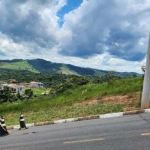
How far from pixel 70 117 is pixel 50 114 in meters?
2.04

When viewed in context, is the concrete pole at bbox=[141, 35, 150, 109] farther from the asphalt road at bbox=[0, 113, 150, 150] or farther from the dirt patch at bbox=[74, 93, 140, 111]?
the asphalt road at bbox=[0, 113, 150, 150]

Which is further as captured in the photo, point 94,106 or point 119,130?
point 94,106

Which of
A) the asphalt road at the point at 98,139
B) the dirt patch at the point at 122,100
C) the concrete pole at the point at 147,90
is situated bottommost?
the asphalt road at the point at 98,139

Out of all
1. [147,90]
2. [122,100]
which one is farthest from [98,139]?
[122,100]

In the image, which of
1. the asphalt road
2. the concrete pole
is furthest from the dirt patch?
the asphalt road

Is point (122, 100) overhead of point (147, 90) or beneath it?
beneath

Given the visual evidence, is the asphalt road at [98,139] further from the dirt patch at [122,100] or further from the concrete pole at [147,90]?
the dirt patch at [122,100]

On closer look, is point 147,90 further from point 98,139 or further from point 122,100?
point 98,139

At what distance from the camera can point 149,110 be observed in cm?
1149

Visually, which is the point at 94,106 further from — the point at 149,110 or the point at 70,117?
the point at 149,110

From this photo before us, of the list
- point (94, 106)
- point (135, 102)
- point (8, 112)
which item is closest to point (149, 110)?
point (135, 102)

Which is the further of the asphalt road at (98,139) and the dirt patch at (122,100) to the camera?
the dirt patch at (122,100)

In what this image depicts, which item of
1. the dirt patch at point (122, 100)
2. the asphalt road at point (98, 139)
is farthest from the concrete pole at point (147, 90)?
the asphalt road at point (98, 139)

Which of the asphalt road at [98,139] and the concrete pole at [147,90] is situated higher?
the concrete pole at [147,90]
